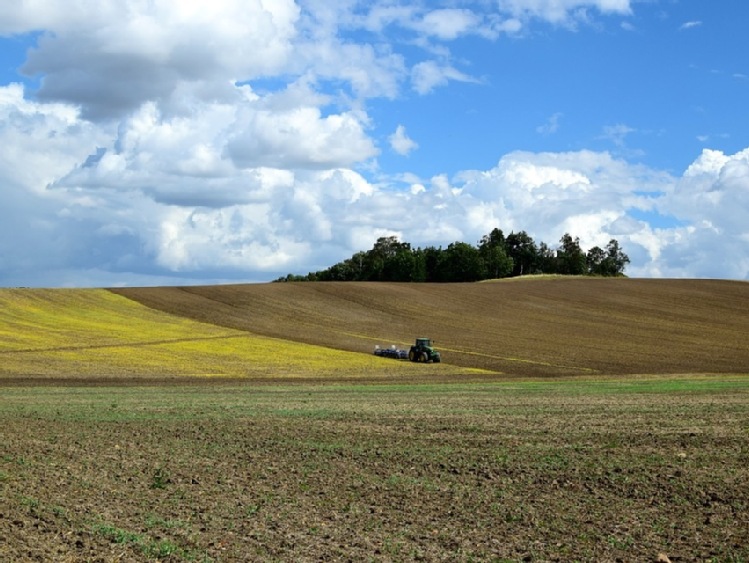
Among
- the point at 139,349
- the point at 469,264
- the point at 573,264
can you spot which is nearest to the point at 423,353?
the point at 139,349

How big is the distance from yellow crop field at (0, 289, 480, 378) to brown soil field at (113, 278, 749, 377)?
14.1ft

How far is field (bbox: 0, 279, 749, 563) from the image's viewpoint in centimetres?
1170

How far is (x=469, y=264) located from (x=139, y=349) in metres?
108

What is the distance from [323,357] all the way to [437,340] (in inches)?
548

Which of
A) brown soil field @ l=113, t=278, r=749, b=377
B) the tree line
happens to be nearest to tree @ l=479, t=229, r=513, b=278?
the tree line

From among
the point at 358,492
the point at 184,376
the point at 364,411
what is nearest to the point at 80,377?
the point at 184,376

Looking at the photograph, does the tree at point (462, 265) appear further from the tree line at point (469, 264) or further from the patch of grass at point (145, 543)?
the patch of grass at point (145, 543)

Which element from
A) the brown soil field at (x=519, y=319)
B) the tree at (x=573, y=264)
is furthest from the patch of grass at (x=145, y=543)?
the tree at (x=573, y=264)

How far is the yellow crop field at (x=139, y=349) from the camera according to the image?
167ft

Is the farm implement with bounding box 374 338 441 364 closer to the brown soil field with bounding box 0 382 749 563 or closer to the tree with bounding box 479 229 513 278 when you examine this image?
the brown soil field with bounding box 0 382 749 563

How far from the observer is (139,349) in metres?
57.7

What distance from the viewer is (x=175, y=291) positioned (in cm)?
8994

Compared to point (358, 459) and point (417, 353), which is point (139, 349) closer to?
point (417, 353)

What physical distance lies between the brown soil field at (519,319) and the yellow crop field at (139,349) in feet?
14.1
